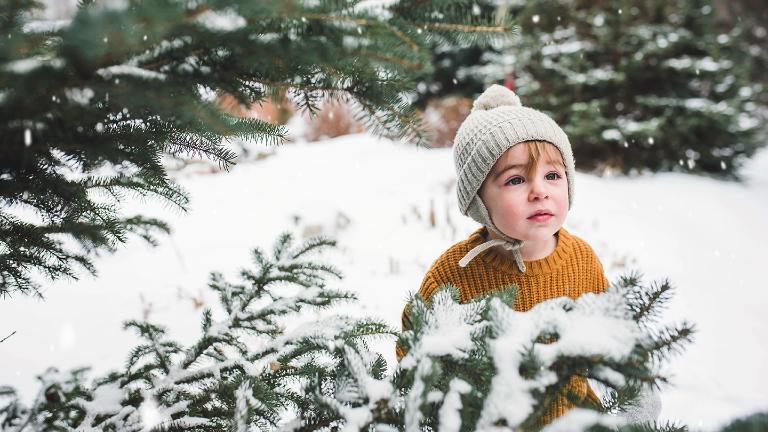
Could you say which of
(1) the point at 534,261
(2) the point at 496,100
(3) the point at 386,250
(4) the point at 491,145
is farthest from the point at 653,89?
(4) the point at 491,145

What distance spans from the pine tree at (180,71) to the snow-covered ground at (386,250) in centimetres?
69

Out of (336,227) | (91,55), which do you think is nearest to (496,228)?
(91,55)

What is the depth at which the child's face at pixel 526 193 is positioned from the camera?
55.8 inches

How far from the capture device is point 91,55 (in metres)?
0.48

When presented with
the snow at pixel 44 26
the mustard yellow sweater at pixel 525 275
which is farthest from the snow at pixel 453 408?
the mustard yellow sweater at pixel 525 275

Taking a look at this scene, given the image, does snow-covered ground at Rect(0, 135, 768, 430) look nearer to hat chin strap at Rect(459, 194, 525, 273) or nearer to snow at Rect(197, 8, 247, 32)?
hat chin strap at Rect(459, 194, 525, 273)

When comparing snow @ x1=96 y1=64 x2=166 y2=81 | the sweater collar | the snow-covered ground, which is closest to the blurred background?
the snow-covered ground

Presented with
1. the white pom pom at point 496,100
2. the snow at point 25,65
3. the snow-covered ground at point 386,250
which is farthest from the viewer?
the snow-covered ground at point 386,250

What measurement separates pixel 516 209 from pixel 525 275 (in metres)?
0.31

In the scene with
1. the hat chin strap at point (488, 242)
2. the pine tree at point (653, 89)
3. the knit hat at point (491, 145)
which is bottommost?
the hat chin strap at point (488, 242)

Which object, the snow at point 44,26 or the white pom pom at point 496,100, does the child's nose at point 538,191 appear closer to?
the white pom pom at point 496,100

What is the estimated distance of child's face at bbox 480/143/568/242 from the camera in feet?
4.65

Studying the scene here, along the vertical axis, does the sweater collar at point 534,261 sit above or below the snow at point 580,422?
above

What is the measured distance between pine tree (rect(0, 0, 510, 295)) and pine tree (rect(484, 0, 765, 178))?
6.90m
